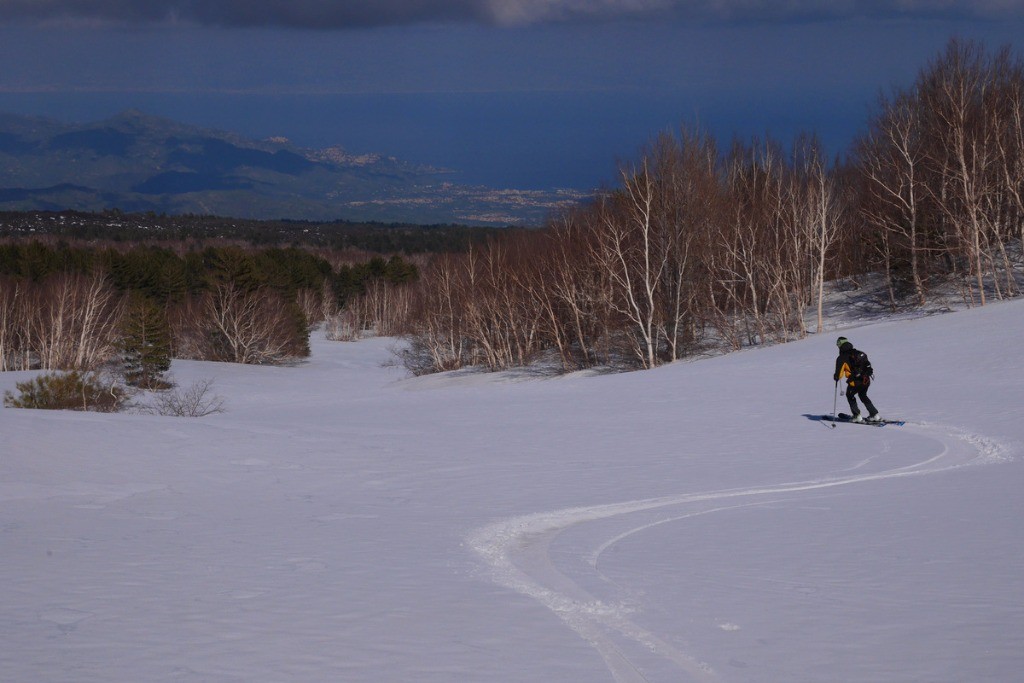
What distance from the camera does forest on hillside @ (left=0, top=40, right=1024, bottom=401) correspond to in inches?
1838

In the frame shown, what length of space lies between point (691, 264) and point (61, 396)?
103 feet

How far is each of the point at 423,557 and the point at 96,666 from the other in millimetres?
4162

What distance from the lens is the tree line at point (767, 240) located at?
1815 inches

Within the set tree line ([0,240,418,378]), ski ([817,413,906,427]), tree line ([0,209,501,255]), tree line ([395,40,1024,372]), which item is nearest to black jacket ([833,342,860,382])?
ski ([817,413,906,427])

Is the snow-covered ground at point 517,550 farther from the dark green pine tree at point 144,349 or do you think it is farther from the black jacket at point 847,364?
the dark green pine tree at point 144,349

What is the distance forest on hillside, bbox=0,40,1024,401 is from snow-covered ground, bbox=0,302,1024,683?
2529cm

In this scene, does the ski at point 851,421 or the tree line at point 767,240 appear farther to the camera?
the tree line at point 767,240

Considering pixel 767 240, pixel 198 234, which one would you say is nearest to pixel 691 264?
pixel 767 240

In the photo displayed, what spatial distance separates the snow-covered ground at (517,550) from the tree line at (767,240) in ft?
79.6

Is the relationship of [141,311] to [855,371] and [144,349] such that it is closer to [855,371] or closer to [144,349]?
[144,349]

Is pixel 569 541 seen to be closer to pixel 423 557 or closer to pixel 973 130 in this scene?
pixel 423 557

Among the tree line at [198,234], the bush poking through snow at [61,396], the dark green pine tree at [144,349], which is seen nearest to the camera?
the bush poking through snow at [61,396]

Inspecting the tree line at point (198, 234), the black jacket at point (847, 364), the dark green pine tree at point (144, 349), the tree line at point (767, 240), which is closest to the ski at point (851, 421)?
the black jacket at point (847, 364)

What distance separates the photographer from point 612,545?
10930mm
